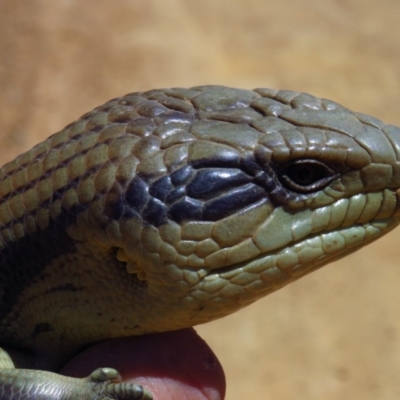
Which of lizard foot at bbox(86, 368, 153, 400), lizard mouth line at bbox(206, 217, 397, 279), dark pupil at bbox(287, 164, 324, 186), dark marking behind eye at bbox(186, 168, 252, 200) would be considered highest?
dark pupil at bbox(287, 164, 324, 186)

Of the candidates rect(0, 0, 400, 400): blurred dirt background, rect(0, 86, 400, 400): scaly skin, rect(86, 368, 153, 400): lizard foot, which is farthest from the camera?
rect(0, 0, 400, 400): blurred dirt background

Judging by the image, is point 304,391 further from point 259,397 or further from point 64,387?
point 64,387

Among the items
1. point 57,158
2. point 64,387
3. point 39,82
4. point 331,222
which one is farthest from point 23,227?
point 39,82

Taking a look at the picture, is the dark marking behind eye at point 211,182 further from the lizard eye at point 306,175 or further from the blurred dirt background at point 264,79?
the blurred dirt background at point 264,79

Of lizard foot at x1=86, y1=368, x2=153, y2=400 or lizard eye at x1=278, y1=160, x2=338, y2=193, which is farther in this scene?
lizard eye at x1=278, y1=160, x2=338, y2=193

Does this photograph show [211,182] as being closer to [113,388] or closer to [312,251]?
[312,251]

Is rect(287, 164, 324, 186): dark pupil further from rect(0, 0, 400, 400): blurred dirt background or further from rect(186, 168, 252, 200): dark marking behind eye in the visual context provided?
rect(0, 0, 400, 400): blurred dirt background

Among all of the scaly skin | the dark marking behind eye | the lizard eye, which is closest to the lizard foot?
the scaly skin

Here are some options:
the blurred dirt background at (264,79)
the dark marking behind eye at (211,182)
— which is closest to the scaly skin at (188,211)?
the dark marking behind eye at (211,182)
